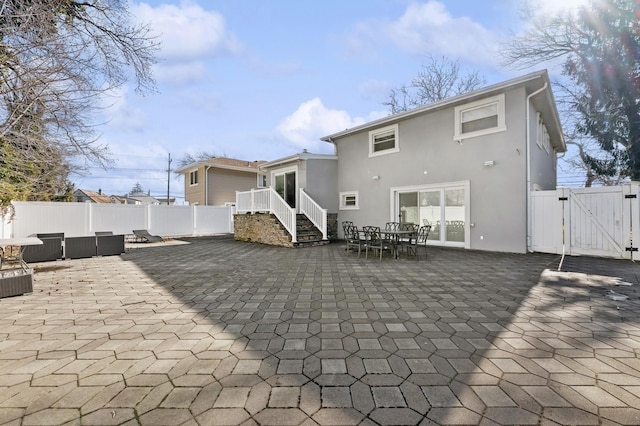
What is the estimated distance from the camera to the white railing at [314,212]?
Answer: 11.4 metres

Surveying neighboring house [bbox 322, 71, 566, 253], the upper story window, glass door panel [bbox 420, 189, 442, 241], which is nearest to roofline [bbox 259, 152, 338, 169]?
neighboring house [bbox 322, 71, 566, 253]

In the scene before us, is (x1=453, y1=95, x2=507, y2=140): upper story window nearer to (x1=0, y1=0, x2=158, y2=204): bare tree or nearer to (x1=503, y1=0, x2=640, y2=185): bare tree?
(x1=503, y1=0, x2=640, y2=185): bare tree

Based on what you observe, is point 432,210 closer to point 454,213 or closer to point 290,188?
point 454,213

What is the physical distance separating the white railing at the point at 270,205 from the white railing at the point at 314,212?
4.03 ft

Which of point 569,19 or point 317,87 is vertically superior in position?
point 569,19

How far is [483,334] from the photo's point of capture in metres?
2.93

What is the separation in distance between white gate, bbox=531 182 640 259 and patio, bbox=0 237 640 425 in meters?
2.78

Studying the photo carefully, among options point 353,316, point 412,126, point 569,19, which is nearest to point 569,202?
point 412,126

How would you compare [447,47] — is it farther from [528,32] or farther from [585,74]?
[585,74]

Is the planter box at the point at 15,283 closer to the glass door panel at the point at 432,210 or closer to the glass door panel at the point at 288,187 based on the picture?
the glass door panel at the point at 288,187

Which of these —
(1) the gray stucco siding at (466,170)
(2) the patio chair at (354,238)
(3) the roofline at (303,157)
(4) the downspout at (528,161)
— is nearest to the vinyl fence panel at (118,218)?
(3) the roofline at (303,157)

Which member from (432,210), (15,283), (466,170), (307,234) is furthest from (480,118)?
(15,283)

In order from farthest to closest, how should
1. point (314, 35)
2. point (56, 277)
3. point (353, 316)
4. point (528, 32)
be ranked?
point (528, 32)
point (314, 35)
point (56, 277)
point (353, 316)

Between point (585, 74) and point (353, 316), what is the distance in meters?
14.7
